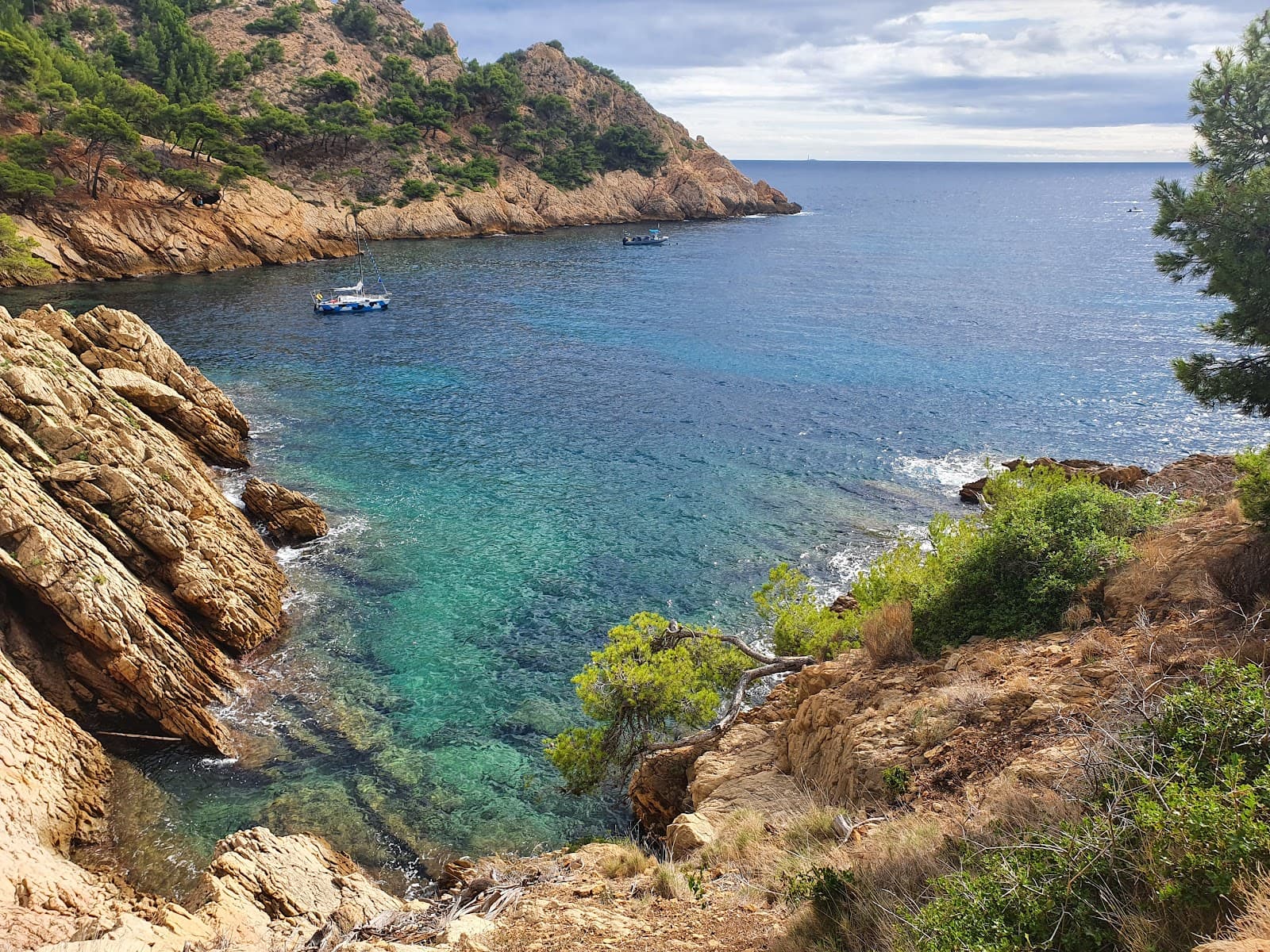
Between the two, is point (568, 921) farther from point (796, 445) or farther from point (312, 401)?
point (312, 401)

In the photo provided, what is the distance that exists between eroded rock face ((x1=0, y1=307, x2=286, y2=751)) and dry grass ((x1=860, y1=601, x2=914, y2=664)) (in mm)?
16567

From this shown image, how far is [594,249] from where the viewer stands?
112250 mm

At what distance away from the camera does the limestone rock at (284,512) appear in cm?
3141

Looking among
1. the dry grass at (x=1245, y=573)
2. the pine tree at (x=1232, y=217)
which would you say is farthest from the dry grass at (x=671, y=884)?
the pine tree at (x=1232, y=217)

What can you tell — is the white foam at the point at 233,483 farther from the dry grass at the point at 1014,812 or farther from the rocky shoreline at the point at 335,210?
the rocky shoreline at the point at 335,210

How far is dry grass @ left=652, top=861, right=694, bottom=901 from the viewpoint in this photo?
12227 millimetres

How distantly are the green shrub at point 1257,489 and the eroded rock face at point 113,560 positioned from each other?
24.1m

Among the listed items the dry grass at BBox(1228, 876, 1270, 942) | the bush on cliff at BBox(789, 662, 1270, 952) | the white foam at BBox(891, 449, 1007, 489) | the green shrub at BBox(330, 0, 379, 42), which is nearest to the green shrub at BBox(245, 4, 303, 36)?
the green shrub at BBox(330, 0, 379, 42)

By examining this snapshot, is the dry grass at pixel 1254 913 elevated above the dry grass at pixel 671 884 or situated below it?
above

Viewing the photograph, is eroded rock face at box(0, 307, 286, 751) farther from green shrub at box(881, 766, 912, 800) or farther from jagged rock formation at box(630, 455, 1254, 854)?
green shrub at box(881, 766, 912, 800)

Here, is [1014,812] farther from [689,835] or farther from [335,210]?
[335,210]

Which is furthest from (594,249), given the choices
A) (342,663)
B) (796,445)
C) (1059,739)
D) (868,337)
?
(1059,739)

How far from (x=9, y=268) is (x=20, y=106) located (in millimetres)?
26563

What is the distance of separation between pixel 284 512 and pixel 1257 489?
30485 mm
